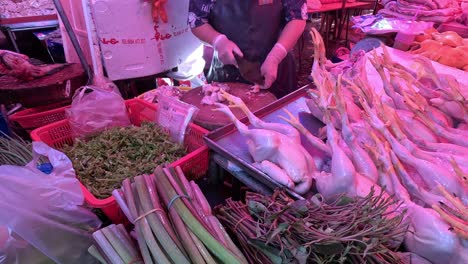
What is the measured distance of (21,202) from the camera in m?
1.16

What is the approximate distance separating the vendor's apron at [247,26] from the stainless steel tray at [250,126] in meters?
0.72

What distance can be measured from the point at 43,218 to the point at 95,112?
1006 mm

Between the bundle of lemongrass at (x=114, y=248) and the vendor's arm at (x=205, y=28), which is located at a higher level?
the vendor's arm at (x=205, y=28)

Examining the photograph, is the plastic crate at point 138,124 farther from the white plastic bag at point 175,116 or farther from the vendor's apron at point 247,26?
the vendor's apron at point 247,26

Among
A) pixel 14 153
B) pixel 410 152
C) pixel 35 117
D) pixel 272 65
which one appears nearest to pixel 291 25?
pixel 272 65

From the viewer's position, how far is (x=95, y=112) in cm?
204

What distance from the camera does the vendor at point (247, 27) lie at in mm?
2752

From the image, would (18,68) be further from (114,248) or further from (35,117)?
(114,248)

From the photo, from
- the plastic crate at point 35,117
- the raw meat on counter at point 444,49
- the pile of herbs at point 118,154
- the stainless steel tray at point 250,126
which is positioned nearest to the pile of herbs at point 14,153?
the pile of herbs at point 118,154

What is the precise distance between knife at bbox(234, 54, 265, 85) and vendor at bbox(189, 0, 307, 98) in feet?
0.19

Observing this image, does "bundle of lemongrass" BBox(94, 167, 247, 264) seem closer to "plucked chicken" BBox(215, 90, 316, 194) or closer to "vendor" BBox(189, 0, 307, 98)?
"plucked chicken" BBox(215, 90, 316, 194)

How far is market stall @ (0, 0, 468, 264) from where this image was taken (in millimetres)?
1004

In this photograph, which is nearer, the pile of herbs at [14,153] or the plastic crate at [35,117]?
the pile of herbs at [14,153]

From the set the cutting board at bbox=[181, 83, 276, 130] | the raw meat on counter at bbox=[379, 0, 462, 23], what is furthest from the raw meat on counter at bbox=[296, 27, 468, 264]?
the raw meat on counter at bbox=[379, 0, 462, 23]
